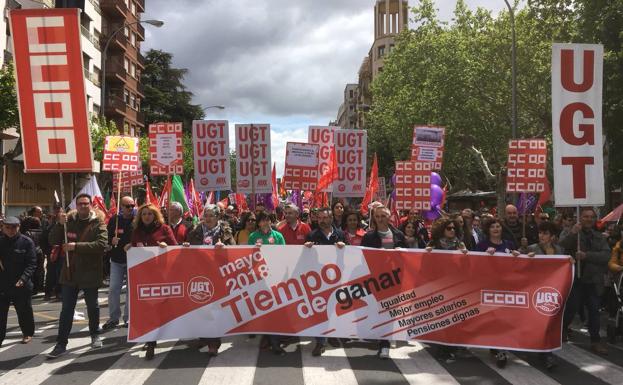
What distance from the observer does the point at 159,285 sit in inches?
276

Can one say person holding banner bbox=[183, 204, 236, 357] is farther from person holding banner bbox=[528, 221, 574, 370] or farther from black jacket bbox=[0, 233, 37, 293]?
person holding banner bbox=[528, 221, 574, 370]

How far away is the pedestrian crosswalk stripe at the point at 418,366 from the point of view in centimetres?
591

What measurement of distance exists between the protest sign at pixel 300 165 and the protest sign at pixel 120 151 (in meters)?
4.04

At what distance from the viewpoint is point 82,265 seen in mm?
7070

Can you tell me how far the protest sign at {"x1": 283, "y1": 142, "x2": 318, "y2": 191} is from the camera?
14.2 m

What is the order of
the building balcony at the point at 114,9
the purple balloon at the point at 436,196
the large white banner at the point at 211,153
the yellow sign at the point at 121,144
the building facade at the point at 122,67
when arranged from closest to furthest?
the large white banner at the point at 211,153
the yellow sign at the point at 121,144
the purple balloon at the point at 436,196
the building balcony at the point at 114,9
the building facade at the point at 122,67

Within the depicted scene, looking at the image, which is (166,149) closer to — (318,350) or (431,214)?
(431,214)

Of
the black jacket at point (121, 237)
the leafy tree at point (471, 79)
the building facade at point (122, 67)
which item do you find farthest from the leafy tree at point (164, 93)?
the black jacket at point (121, 237)

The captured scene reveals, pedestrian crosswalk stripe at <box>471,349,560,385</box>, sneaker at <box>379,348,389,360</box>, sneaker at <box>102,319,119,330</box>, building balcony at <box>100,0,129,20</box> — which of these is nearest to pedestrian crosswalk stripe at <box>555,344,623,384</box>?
pedestrian crosswalk stripe at <box>471,349,560,385</box>

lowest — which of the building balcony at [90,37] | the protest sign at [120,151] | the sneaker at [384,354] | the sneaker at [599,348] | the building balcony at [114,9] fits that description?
the sneaker at [599,348]

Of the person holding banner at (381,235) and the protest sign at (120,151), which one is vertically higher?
the protest sign at (120,151)

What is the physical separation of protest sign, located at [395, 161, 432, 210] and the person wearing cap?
9.01 m

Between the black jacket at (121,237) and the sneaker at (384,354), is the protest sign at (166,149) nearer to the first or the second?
the black jacket at (121,237)

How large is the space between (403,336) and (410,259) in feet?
2.76
